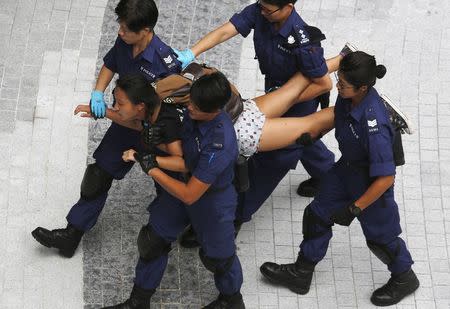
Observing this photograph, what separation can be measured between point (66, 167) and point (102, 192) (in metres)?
0.90

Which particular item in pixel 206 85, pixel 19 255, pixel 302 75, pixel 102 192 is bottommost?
pixel 19 255

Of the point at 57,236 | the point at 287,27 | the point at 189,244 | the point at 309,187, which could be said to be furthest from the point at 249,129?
the point at 57,236

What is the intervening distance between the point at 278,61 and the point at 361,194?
1.12m

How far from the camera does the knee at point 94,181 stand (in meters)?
8.24

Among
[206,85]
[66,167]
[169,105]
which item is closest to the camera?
[206,85]

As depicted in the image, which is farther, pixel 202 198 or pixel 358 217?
pixel 358 217

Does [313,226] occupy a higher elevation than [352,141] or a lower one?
lower

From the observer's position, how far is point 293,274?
8.39 metres

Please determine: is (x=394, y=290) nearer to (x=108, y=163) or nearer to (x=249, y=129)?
(x=249, y=129)

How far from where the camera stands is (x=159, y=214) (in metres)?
7.68

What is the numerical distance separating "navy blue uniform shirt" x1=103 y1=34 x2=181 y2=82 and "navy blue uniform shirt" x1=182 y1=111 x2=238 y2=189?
72 centimetres

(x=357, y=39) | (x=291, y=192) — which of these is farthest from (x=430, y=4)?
(x=291, y=192)

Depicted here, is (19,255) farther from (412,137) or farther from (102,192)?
(412,137)

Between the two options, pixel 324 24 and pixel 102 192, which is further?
pixel 324 24
